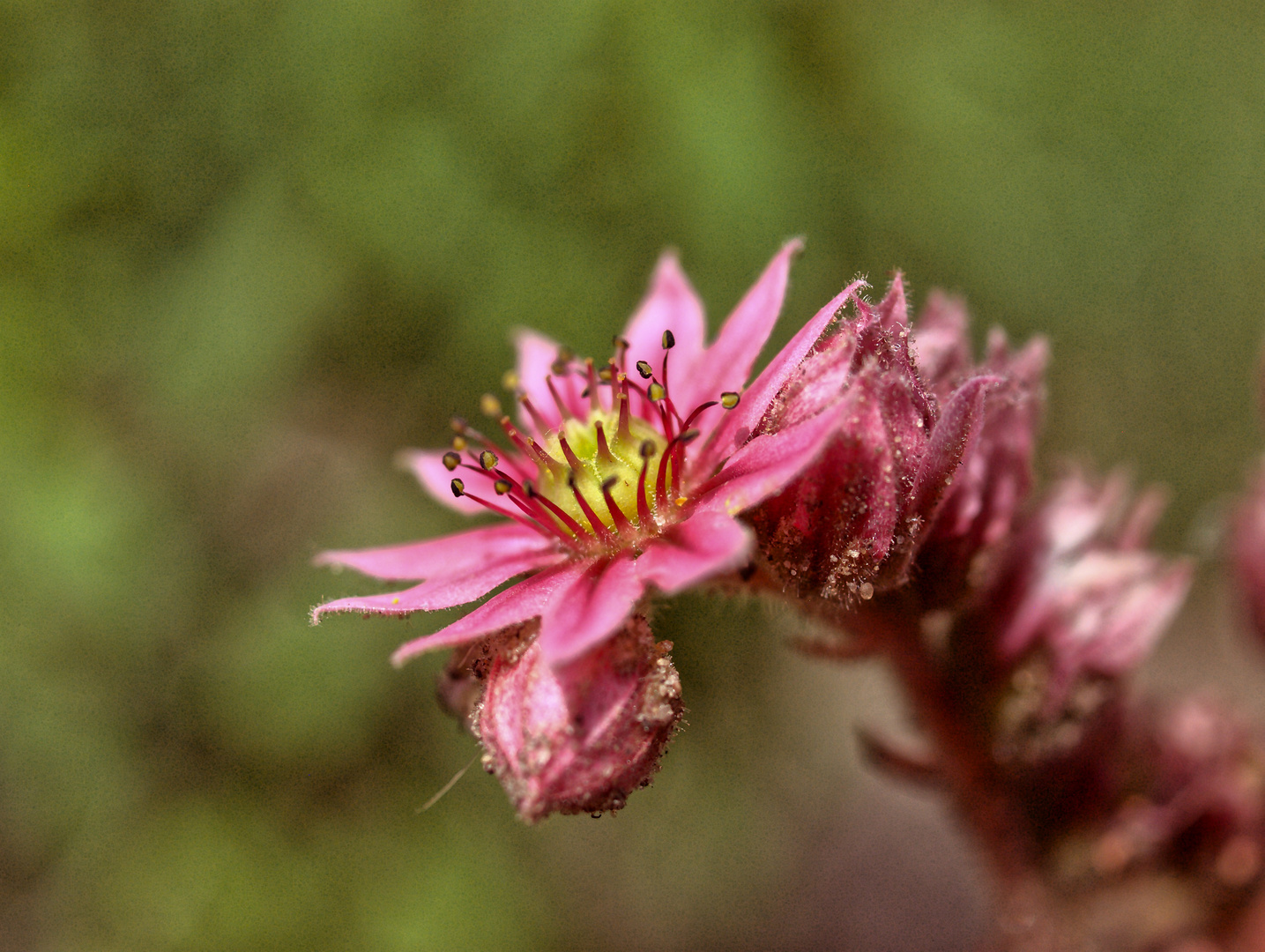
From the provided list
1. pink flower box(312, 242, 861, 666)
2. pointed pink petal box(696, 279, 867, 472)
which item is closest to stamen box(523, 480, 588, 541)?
pink flower box(312, 242, 861, 666)

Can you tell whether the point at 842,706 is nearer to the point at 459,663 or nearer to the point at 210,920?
the point at 210,920

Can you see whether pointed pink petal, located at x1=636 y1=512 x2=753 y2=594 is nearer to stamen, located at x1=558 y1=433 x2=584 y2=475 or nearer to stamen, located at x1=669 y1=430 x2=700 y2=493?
stamen, located at x1=669 y1=430 x2=700 y2=493

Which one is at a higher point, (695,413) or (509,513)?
(509,513)

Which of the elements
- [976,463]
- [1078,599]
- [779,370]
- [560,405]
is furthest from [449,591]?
[1078,599]

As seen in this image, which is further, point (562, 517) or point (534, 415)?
point (534, 415)

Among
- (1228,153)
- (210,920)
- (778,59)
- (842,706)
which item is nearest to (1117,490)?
(778,59)

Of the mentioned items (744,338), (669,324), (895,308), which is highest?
(669,324)

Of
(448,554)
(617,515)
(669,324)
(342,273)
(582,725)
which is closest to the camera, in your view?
(582,725)

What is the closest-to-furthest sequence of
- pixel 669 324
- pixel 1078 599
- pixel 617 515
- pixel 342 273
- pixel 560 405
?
pixel 617 515 < pixel 560 405 < pixel 1078 599 < pixel 669 324 < pixel 342 273

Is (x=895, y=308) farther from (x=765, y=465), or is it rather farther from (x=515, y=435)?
(x=515, y=435)
